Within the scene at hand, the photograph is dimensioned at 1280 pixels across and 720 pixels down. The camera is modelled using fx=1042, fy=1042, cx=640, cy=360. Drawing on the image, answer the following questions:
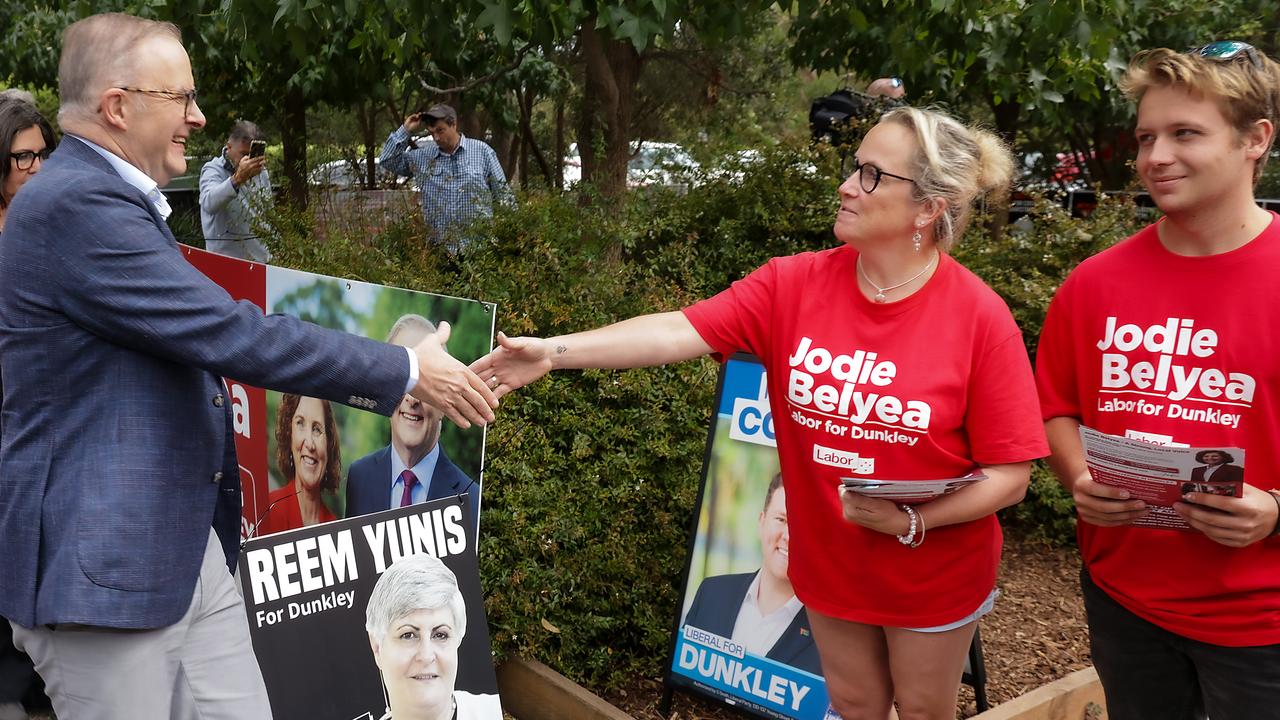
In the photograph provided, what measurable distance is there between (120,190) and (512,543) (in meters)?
2.23

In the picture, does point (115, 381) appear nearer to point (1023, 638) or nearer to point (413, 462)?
point (413, 462)

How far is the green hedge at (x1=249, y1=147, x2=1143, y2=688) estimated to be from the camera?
4.07 m

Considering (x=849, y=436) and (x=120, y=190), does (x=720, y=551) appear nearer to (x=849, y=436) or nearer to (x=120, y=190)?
(x=849, y=436)

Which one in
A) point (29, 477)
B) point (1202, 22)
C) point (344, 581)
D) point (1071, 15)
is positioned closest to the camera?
point (29, 477)

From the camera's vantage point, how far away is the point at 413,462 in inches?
150

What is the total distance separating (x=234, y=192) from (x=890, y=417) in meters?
6.17

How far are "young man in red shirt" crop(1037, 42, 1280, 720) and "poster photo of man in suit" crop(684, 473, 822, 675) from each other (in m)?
1.22

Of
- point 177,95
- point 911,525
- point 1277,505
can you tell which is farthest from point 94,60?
point 1277,505

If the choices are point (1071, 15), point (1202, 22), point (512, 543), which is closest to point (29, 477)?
point (512, 543)

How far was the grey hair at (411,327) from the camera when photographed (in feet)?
12.2

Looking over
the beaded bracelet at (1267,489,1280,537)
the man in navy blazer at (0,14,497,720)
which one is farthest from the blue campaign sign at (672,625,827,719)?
the man in navy blazer at (0,14,497,720)

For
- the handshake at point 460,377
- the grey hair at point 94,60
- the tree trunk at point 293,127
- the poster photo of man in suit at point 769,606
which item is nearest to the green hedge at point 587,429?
the poster photo of man in suit at point 769,606

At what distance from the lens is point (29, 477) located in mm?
2146

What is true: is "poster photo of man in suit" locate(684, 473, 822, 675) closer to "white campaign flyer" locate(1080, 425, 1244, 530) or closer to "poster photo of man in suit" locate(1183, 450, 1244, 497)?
"white campaign flyer" locate(1080, 425, 1244, 530)
